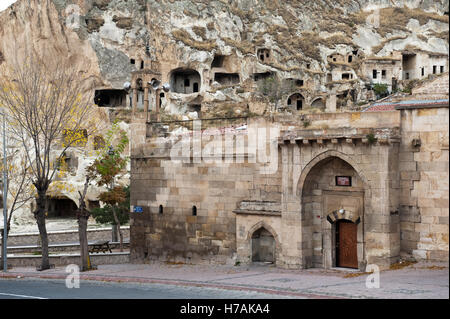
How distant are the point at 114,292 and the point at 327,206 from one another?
745cm

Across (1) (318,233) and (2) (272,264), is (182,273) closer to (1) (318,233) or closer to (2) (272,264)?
(2) (272,264)

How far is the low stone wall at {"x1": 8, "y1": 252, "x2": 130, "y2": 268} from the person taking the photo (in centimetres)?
2669

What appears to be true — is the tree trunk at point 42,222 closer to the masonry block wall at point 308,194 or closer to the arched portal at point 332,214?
the masonry block wall at point 308,194

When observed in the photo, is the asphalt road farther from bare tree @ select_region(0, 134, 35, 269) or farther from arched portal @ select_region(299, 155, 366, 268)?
bare tree @ select_region(0, 134, 35, 269)

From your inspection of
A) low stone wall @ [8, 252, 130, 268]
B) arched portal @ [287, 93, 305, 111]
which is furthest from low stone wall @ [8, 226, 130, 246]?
arched portal @ [287, 93, 305, 111]

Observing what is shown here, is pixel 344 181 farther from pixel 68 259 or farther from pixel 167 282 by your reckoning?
pixel 68 259

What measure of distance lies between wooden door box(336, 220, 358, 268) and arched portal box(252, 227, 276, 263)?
2.41 metres

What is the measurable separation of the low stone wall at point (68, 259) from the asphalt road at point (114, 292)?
6213mm

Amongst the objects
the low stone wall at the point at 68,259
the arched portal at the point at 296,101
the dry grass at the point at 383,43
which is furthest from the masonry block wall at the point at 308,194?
the dry grass at the point at 383,43

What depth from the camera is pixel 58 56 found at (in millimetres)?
62562

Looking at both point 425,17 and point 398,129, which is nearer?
point 398,129

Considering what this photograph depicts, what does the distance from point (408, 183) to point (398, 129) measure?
1.65 m
